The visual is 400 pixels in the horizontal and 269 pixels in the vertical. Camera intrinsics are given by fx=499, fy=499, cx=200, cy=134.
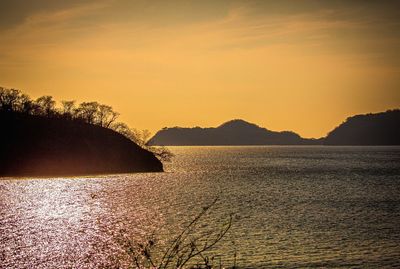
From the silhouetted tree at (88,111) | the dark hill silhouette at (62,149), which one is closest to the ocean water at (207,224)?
the dark hill silhouette at (62,149)

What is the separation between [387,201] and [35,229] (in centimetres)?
6553

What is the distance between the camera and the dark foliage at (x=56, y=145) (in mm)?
Result: 140875

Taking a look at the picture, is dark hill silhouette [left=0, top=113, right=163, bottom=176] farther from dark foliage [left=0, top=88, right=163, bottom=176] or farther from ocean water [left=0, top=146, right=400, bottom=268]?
ocean water [left=0, top=146, right=400, bottom=268]

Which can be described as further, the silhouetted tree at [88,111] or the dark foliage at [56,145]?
the silhouetted tree at [88,111]

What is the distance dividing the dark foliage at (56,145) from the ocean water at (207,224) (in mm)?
21993

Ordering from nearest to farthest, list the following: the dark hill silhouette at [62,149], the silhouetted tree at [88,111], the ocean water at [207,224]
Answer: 1. the ocean water at [207,224]
2. the dark hill silhouette at [62,149]
3. the silhouetted tree at [88,111]

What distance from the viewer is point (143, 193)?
4232 inches

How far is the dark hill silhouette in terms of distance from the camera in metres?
140

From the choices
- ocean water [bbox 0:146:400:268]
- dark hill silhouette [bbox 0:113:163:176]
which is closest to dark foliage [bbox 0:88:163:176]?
dark hill silhouette [bbox 0:113:163:176]

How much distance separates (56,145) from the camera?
483 feet

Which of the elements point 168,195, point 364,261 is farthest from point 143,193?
point 364,261

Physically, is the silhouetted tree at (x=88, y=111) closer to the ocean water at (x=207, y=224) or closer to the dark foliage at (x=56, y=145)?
the dark foliage at (x=56, y=145)

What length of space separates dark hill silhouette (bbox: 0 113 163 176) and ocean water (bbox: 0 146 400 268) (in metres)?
21.7

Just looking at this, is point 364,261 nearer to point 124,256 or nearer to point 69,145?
point 124,256
